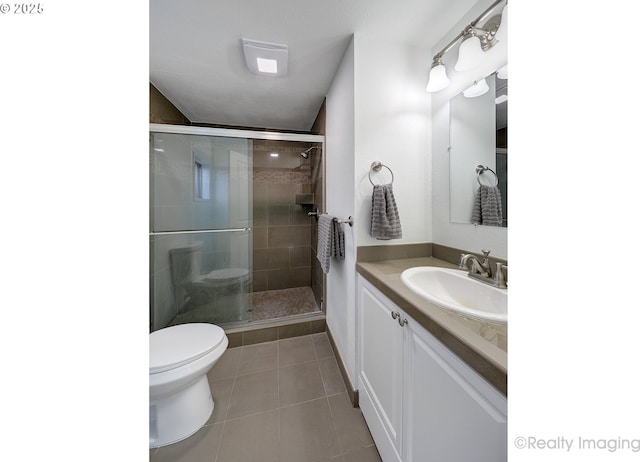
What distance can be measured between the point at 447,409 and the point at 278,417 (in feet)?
3.03

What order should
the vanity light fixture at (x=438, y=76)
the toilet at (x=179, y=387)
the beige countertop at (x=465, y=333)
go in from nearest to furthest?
the beige countertop at (x=465, y=333) < the toilet at (x=179, y=387) < the vanity light fixture at (x=438, y=76)

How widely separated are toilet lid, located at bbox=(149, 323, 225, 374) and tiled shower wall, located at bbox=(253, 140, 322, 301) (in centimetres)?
131

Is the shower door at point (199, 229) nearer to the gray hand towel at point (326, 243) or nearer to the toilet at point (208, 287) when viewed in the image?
the toilet at point (208, 287)

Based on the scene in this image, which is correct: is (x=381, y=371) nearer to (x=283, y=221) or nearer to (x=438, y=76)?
(x=438, y=76)

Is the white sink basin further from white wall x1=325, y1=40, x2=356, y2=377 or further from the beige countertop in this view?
white wall x1=325, y1=40, x2=356, y2=377

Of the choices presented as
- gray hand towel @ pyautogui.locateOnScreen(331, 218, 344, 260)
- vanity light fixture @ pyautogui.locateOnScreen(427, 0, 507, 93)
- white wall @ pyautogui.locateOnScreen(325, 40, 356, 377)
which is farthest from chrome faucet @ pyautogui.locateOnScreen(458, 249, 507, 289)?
vanity light fixture @ pyautogui.locateOnScreen(427, 0, 507, 93)

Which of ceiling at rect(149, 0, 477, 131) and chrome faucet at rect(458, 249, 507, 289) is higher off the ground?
ceiling at rect(149, 0, 477, 131)

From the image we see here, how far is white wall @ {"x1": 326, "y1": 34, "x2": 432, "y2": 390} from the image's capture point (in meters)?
1.19

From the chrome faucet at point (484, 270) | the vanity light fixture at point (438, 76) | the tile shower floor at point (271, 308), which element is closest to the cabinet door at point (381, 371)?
the chrome faucet at point (484, 270)

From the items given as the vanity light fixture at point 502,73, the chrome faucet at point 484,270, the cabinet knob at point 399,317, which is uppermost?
the vanity light fixture at point 502,73

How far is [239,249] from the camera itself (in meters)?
1.88

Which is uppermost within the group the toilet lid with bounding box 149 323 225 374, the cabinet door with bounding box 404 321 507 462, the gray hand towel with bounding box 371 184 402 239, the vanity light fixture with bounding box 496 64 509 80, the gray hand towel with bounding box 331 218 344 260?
the vanity light fixture with bounding box 496 64 509 80

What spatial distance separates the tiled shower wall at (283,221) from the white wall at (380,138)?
123 centimetres

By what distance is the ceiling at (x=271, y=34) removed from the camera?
41.0 inches
